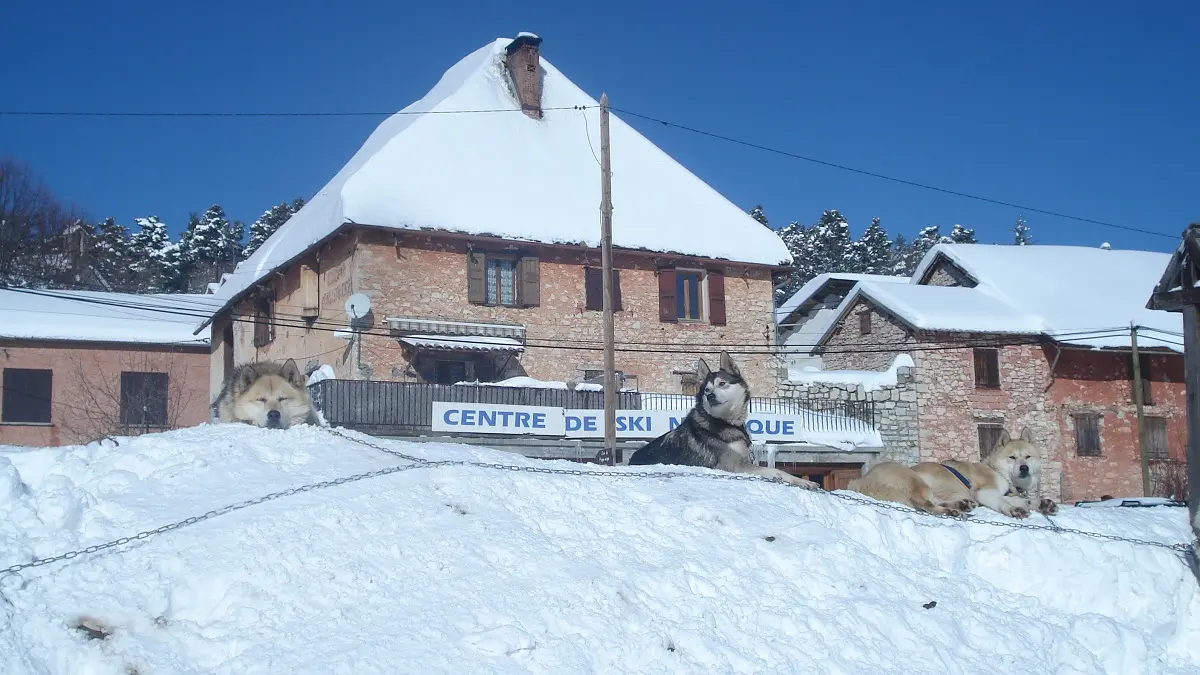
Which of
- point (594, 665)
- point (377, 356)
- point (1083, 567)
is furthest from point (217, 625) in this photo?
point (377, 356)

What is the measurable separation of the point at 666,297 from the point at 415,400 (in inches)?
396

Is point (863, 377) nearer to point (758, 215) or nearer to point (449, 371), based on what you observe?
point (449, 371)

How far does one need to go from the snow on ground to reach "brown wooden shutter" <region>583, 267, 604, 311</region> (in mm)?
21709

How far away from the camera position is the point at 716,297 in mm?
Result: 32531

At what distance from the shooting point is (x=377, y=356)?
2731cm

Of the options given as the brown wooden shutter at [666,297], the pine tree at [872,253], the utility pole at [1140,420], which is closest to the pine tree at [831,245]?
the pine tree at [872,253]

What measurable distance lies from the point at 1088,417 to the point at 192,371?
104 feet

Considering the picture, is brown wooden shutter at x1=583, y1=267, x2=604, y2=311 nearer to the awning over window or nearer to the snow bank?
the awning over window

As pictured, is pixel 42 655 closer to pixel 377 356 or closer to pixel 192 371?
pixel 377 356

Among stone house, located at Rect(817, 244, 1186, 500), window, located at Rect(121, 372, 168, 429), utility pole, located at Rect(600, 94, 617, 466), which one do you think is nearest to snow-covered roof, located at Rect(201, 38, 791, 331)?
window, located at Rect(121, 372, 168, 429)

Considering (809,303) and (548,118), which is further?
(809,303)

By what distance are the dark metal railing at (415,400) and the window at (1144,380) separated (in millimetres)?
15785

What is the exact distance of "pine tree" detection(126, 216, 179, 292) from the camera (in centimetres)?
6063

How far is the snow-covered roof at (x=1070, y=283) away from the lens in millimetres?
36000
